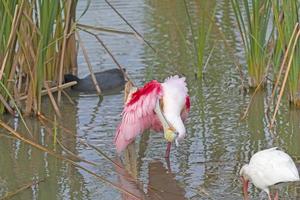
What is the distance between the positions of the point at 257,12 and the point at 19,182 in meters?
2.36

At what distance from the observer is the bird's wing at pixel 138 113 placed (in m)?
5.61

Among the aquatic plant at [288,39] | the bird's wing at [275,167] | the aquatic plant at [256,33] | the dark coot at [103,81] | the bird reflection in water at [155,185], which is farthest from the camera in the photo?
the dark coot at [103,81]

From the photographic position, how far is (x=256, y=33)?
22.5 ft

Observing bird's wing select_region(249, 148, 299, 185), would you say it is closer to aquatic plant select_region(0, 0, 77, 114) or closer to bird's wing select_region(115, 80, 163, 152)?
bird's wing select_region(115, 80, 163, 152)

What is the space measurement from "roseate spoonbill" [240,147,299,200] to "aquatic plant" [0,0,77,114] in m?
2.11

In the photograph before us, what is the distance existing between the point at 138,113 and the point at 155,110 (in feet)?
0.38

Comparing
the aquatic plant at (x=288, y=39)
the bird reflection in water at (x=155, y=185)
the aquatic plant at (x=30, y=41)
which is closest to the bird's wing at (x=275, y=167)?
the bird reflection in water at (x=155, y=185)

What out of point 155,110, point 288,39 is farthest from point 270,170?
point 288,39

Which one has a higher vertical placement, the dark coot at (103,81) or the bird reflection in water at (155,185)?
the dark coot at (103,81)

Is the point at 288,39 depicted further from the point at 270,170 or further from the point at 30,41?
the point at 270,170

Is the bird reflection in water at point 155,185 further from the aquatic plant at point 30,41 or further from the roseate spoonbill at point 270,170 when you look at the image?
the aquatic plant at point 30,41

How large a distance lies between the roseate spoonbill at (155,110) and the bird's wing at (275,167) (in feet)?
2.59

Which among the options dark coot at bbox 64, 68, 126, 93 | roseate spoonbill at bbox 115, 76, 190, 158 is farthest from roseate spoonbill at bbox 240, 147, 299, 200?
dark coot at bbox 64, 68, 126, 93

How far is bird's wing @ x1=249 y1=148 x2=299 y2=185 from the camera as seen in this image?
14.5ft
